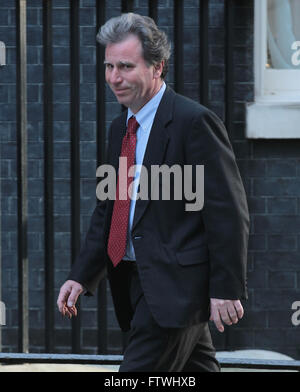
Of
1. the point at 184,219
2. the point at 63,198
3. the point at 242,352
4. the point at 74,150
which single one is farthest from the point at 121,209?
the point at 63,198

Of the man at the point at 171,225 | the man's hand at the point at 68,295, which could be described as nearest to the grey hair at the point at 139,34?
the man at the point at 171,225

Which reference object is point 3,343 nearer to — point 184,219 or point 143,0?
point 143,0

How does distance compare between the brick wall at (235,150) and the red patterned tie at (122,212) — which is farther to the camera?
the brick wall at (235,150)

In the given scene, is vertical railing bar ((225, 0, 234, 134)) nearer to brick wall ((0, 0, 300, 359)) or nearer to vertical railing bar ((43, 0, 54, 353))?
vertical railing bar ((43, 0, 54, 353))

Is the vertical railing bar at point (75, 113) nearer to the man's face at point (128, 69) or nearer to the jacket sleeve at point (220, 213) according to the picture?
the man's face at point (128, 69)

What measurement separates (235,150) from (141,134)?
3119 mm

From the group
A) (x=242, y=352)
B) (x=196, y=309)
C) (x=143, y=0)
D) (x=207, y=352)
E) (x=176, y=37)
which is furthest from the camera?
(x=143, y=0)

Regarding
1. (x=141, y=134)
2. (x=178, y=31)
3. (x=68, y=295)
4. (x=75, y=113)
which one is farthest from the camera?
(x=75, y=113)

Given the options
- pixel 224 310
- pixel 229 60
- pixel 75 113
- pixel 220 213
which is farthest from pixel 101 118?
pixel 224 310

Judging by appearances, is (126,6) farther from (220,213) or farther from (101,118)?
(220,213)

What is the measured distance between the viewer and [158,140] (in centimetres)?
330

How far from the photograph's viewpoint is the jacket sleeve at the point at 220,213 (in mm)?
3150

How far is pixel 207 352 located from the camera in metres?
3.48

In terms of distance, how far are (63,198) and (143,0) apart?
1488mm
